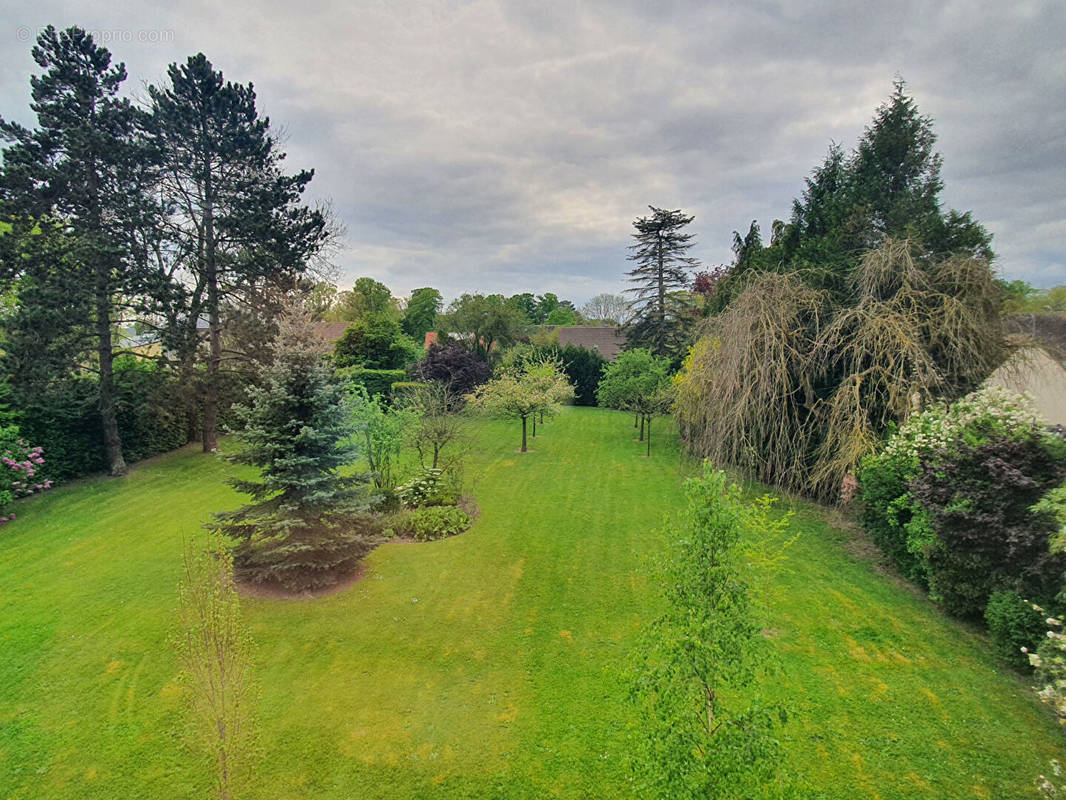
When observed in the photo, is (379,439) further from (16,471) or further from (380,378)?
(380,378)

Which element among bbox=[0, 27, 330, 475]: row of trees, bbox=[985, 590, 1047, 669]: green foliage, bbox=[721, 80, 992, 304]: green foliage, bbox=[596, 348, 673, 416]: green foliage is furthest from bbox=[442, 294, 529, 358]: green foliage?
bbox=[985, 590, 1047, 669]: green foliage

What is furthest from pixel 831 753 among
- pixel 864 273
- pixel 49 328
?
pixel 49 328

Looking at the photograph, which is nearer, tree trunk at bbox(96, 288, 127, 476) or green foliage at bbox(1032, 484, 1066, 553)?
green foliage at bbox(1032, 484, 1066, 553)

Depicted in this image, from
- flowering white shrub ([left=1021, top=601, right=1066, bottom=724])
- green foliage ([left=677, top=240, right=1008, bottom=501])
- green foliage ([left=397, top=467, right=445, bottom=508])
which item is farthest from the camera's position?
green foliage ([left=397, top=467, right=445, bottom=508])

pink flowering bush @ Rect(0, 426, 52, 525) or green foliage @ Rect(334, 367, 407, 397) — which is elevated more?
green foliage @ Rect(334, 367, 407, 397)

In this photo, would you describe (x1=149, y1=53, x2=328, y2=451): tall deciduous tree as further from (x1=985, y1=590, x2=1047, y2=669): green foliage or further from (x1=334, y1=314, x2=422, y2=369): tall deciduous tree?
(x1=985, y1=590, x2=1047, y2=669): green foliage

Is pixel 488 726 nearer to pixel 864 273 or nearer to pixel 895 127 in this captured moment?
pixel 864 273

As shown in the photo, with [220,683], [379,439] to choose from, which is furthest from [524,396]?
[220,683]
